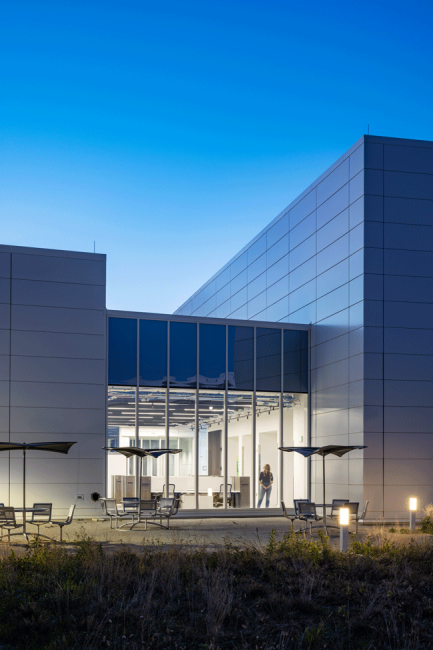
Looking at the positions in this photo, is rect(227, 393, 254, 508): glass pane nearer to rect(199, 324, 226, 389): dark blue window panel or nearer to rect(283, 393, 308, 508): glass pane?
rect(199, 324, 226, 389): dark blue window panel

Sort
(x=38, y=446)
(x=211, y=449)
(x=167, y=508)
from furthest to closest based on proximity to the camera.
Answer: (x=211, y=449) → (x=167, y=508) → (x=38, y=446)

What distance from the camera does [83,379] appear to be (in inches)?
843

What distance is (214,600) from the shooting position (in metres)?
8.57

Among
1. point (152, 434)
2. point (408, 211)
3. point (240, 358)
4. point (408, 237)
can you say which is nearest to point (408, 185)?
point (408, 211)

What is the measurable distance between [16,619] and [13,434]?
515 inches

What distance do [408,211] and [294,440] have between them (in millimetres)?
8540

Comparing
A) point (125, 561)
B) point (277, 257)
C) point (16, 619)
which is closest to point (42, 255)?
point (277, 257)

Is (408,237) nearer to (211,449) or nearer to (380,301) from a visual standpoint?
(380,301)

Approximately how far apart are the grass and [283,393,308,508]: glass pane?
1254cm

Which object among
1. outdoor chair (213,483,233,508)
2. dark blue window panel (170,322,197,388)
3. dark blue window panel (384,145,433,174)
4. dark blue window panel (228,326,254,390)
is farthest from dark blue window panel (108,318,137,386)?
dark blue window panel (384,145,433,174)

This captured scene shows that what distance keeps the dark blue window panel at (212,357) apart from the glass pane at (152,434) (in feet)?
5.27

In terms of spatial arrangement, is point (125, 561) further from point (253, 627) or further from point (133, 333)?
point (133, 333)

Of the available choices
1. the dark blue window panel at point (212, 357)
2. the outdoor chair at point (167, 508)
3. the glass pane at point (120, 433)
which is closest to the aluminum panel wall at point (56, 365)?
the glass pane at point (120, 433)

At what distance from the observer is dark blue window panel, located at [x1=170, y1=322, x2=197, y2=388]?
22.8 m
